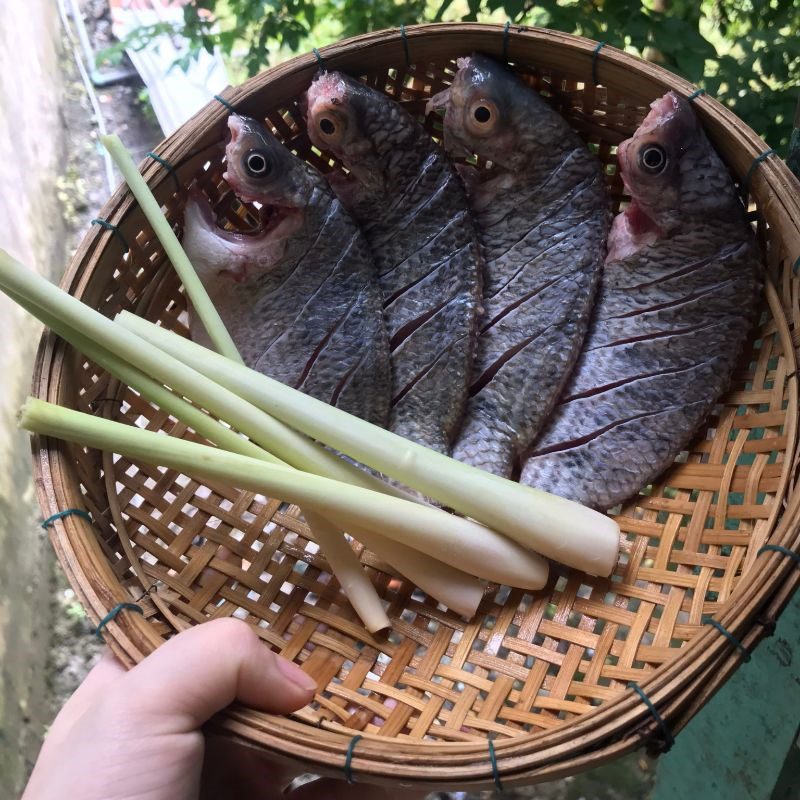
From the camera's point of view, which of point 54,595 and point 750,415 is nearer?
point 750,415

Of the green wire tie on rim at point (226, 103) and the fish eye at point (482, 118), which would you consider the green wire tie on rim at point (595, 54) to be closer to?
the fish eye at point (482, 118)

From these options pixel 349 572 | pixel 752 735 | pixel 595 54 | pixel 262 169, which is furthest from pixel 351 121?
pixel 752 735

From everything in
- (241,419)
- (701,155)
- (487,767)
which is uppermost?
(701,155)

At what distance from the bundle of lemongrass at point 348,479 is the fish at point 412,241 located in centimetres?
17

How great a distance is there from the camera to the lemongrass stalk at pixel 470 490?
1.07 m

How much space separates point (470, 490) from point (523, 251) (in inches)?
20.4

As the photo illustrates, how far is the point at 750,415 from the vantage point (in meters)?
1.18

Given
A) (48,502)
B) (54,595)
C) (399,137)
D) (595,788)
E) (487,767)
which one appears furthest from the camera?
(54,595)

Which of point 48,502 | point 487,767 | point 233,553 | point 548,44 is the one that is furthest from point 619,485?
point 48,502

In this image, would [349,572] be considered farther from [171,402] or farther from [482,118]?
[482,118]

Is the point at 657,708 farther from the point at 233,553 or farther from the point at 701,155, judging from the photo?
the point at 701,155

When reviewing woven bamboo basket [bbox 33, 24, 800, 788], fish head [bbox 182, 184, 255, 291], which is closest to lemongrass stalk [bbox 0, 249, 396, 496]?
woven bamboo basket [bbox 33, 24, 800, 788]

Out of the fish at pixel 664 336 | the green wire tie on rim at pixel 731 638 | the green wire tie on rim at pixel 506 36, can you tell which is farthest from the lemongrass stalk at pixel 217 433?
the green wire tie on rim at pixel 506 36

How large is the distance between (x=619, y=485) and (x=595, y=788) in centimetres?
94
